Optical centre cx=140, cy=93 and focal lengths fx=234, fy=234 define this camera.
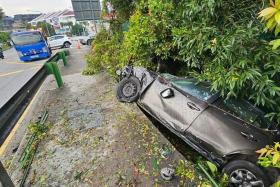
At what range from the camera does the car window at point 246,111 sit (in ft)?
10.6

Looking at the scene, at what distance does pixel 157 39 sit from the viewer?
562 cm

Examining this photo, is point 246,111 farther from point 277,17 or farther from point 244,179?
point 277,17

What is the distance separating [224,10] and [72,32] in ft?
192

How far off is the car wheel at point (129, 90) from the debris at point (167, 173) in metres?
2.33

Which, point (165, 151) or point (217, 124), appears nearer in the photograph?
point (217, 124)

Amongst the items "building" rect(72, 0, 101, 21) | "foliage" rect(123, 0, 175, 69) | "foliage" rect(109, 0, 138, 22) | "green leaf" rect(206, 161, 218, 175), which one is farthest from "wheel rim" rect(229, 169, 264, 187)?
"building" rect(72, 0, 101, 21)

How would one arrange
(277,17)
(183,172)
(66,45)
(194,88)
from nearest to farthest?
(277,17)
(183,172)
(194,88)
(66,45)

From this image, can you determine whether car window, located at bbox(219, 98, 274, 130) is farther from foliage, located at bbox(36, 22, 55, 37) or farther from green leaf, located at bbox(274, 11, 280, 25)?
foliage, located at bbox(36, 22, 55, 37)

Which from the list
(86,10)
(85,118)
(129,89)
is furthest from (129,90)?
(86,10)

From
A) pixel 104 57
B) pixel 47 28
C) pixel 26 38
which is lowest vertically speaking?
pixel 47 28

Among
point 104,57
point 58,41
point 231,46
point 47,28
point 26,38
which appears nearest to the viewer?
point 231,46

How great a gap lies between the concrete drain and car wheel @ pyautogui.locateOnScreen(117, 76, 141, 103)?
0.66 m

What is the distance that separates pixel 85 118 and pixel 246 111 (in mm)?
3381

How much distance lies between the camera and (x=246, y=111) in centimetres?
340
